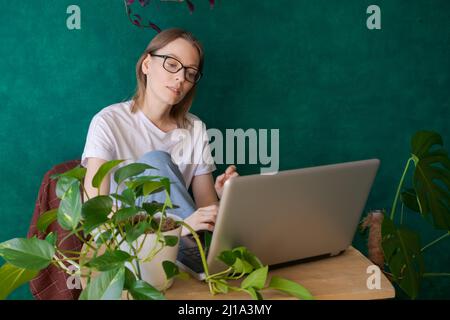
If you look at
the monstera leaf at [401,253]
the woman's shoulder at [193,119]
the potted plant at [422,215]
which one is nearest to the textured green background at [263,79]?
the woman's shoulder at [193,119]

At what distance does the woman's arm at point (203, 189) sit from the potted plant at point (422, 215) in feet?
2.27

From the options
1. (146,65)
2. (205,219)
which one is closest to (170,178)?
(205,219)

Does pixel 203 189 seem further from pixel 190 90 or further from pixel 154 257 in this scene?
pixel 154 257

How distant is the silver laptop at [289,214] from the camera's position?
1.22m

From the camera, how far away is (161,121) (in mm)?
2289

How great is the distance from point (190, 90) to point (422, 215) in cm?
107

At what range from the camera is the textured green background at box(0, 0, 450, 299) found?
2.28m

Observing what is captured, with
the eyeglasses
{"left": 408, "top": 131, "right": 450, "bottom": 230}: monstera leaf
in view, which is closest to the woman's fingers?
the eyeglasses

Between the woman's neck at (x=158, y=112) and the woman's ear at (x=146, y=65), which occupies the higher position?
the woman's ear at (x=146, y=65)

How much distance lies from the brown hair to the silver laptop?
35.8 inches

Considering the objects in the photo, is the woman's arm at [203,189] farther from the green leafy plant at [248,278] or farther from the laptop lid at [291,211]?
the green leafy plant at [248,278]
